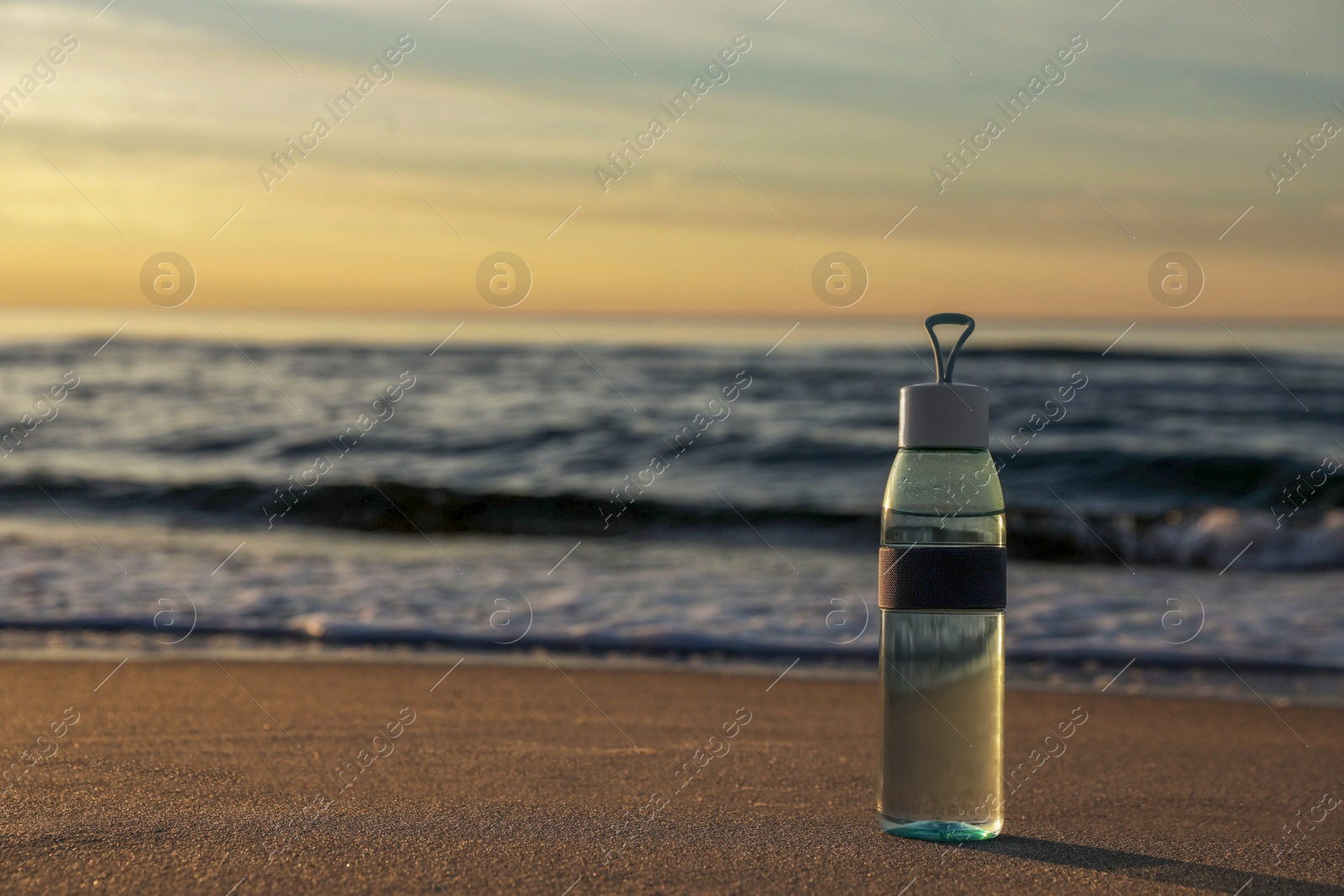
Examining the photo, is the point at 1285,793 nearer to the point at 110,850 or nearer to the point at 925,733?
the point at 925,733

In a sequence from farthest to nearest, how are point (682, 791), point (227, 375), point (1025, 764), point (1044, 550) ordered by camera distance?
point (227, 375) → point (1044, 550) → point (1025, 764) → point (682, 791)

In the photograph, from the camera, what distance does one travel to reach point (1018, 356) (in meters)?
17.9

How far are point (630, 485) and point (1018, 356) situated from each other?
9.10 metres

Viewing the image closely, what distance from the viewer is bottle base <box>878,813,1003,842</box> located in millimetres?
1860

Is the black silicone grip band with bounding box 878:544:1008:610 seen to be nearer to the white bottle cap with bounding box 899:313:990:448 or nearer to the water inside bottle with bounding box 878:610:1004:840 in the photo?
the water inside bottle with bounding box 878:610:1004:840

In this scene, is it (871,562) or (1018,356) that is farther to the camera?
(1018,356)

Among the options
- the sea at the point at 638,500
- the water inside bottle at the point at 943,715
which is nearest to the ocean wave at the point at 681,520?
the sea at the point at 638,500

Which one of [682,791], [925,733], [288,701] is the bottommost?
[288,701]

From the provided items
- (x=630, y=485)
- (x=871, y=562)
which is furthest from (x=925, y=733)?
(x=630, y=485)

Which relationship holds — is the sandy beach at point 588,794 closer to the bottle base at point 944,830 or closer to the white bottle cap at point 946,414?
the bottle base at point 944,830

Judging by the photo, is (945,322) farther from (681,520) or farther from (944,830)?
(681,520)

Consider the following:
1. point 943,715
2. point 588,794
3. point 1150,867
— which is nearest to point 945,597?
point 943,715

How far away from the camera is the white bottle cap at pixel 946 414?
1.79m

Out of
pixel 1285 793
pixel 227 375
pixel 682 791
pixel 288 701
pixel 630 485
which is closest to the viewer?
pixel 682 791
